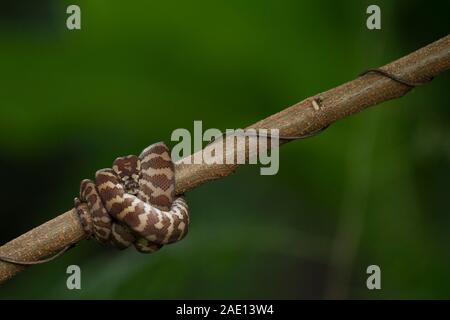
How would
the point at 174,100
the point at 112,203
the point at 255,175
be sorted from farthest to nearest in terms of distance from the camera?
the point at 255,175, the point at 174,100, the point at 112,203

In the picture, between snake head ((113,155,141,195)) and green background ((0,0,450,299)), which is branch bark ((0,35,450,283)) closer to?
snake head ((113,155,141,195))

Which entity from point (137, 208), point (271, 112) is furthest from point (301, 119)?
point (271, 112)

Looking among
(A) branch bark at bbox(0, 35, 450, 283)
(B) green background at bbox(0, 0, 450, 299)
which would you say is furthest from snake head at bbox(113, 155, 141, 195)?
(B) green background at bbox(0, 0, 450, 299)

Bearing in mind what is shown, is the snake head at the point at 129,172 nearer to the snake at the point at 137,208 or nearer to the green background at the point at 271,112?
the snake at the point at 137,208

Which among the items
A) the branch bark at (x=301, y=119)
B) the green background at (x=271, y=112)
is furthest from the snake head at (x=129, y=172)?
the green background at (x=271, y=112)

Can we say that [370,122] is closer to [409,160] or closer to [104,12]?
[409,160]

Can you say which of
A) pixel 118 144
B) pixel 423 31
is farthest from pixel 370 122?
pixel 118 144
